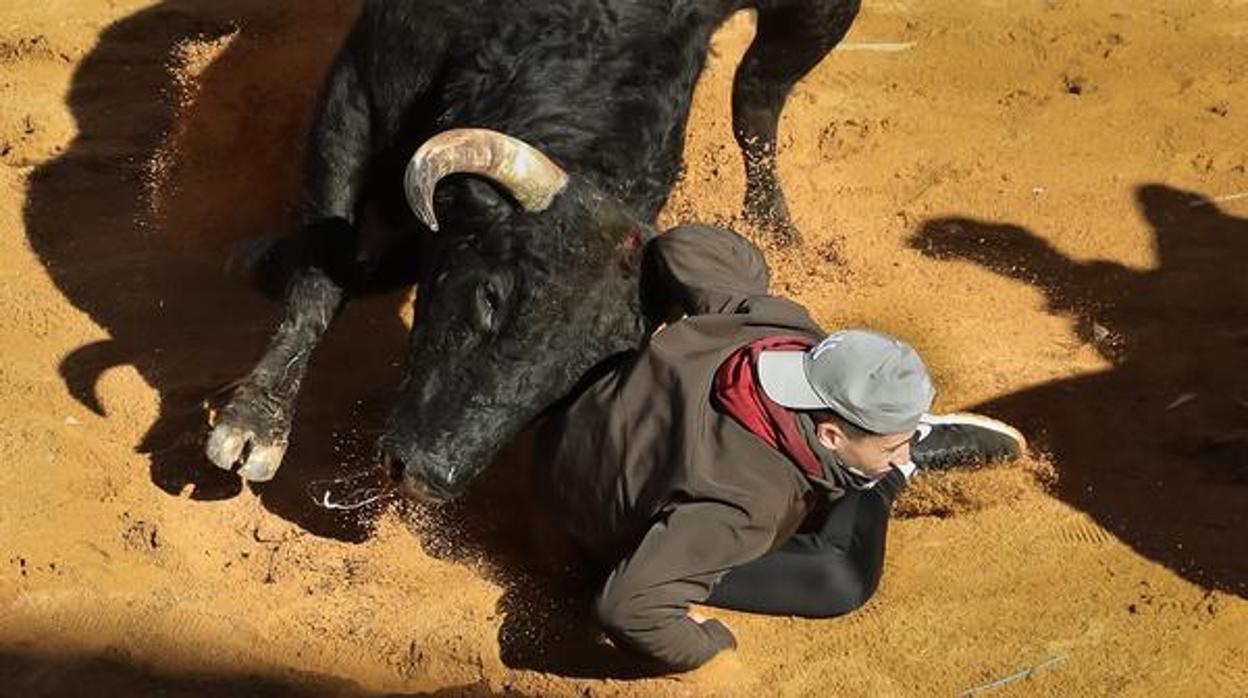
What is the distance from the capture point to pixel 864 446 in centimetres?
381

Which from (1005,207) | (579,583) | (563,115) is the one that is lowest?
(1005,207)

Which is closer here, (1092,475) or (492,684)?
(492,684)

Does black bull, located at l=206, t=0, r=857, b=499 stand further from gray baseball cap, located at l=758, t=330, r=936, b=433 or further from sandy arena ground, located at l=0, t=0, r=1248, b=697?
gray baseball cap, located at l=758, t=330, r=936, b=433

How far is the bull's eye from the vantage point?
4.46m

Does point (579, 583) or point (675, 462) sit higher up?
point (675, 462)

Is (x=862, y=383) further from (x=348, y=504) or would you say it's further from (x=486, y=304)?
(x=348, y=504)

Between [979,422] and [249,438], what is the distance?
2.09 metres

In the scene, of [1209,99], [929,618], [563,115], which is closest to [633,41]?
[563,115]

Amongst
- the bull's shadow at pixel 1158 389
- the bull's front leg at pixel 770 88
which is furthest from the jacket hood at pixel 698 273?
the bull's front leg at pixel 770 88

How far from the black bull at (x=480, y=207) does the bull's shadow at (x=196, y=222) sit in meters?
0.21

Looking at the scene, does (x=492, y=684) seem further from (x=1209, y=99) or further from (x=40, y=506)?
(x=1209, y=99)

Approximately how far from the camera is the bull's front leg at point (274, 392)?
4852mm

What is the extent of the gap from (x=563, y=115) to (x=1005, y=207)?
8.26 feet

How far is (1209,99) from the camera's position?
282 inches
